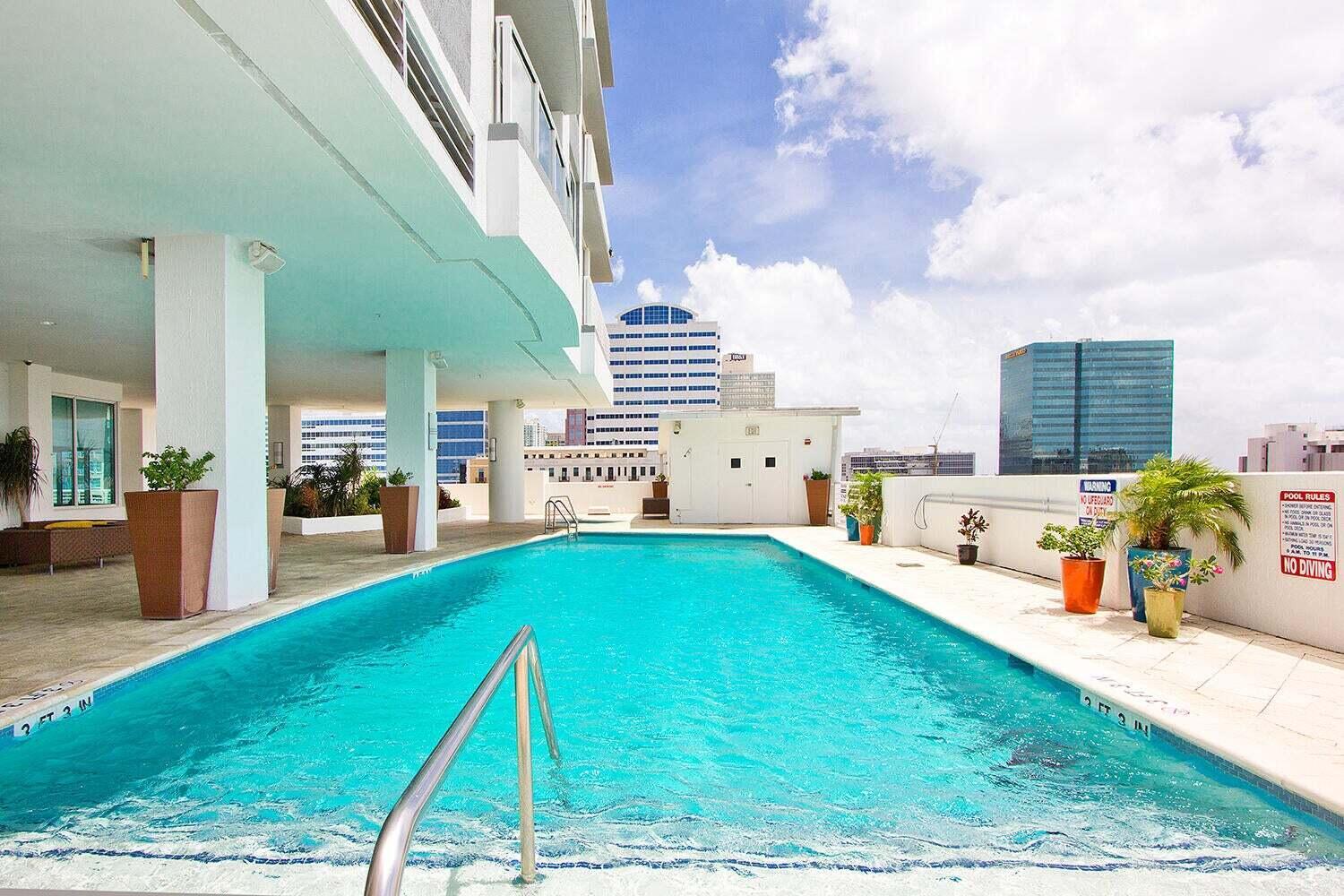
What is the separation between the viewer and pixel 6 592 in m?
7.25

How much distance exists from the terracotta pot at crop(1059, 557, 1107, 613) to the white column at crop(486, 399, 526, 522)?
47.6 ft

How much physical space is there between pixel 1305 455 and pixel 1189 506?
58.8 inches

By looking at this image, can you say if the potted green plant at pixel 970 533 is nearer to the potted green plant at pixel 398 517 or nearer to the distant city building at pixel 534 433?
the potted green plant at pixel 398 517

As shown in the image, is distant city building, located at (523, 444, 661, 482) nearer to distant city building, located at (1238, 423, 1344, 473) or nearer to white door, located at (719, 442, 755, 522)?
white door, located at (719, 442, 755, 522)

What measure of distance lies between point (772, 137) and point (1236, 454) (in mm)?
13569

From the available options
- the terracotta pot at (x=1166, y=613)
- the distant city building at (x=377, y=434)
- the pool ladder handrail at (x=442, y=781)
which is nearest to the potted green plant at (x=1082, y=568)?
the terracotta pot at (x=1166, y=613)

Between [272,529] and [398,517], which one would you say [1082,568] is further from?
[398,517]

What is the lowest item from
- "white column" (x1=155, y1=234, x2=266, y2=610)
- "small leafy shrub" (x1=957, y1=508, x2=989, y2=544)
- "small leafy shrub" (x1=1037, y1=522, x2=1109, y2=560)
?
"small leafy shrub" (x1=957, y1=508, x2=989, y2=544)

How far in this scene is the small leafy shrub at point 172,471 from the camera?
5.75 m

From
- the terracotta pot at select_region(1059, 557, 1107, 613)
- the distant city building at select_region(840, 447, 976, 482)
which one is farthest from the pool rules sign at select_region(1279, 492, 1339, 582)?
the distant city building at select_region(840, 447, 976, 482)

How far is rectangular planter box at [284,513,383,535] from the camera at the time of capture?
15.0 m

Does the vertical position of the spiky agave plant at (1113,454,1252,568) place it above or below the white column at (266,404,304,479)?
below

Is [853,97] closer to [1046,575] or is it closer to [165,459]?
[1046,575]

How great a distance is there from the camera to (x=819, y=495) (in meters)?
16.5
